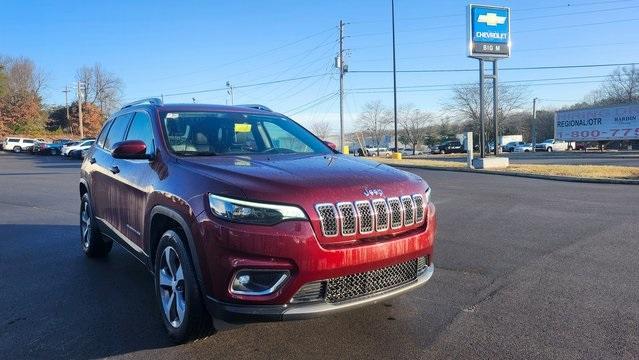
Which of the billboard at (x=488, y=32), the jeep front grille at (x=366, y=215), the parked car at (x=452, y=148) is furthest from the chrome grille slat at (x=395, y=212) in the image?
the parked car at (x=452, y=148)

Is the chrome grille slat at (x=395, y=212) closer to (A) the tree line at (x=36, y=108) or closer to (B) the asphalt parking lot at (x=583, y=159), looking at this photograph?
(B) the asphalt parking lot at (x=583, y=159)

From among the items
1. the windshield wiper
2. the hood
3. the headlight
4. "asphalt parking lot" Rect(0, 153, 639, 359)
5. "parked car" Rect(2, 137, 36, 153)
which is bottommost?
"asphalt parking lot" Rect(0, 153, 639, 359)

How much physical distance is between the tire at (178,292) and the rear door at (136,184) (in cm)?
50

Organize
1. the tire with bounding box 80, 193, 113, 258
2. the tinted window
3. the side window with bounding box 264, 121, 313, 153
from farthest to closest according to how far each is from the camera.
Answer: the tire with bounding box 80, 193, 113, 258 < the tinted window < the side window with bounding box 264, 121, 313, 153

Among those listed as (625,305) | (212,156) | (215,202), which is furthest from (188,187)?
(625,305)

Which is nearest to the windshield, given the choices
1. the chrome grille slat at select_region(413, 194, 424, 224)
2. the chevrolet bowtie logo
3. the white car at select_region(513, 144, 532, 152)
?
the chrome grille slat at select_region(413, 194, 424, 224)

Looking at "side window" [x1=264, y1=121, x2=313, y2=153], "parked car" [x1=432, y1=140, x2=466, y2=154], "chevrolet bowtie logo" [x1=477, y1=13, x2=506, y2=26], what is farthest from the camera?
"parked car" [x1=432, y1=140, x2=466, y2=154]

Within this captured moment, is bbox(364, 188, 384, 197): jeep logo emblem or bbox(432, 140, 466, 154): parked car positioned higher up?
bbox(432, 140, 466, 154): parked car

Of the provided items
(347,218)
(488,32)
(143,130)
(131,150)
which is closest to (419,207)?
(347,218)

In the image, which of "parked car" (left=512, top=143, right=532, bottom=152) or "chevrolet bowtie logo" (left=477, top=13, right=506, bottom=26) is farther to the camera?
"parked car" (left=512, top=143, right=532, bottom=152)

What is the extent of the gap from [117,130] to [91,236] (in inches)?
54.3

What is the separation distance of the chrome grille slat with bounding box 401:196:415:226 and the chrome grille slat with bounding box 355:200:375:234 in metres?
0.33

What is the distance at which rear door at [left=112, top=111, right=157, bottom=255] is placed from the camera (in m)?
4.18

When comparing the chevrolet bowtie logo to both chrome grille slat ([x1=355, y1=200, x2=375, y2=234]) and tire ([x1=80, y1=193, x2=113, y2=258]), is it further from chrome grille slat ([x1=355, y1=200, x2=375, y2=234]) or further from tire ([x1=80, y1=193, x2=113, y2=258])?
chrome grille slat ([x1=355, y1=200, x2=375, y2=234])
